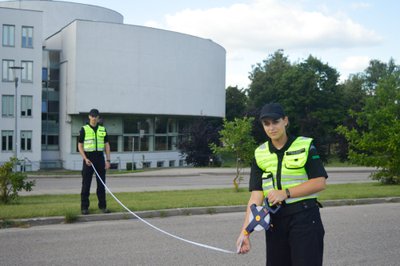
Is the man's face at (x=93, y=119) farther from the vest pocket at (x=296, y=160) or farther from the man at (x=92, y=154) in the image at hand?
the vest pocket at (x=296, y=160)

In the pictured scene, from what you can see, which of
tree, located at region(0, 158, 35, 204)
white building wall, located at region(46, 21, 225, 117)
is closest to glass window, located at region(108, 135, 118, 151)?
white building wall, located at region(46, 21, 225, 117)

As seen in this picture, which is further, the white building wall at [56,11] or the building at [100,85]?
the white building wall at [56,11]

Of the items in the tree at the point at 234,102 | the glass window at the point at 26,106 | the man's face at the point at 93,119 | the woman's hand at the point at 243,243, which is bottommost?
the woman's hand at the point at 243,243

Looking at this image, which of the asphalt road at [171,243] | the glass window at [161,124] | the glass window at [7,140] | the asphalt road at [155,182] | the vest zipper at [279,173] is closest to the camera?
the vest zipper at [279,173]

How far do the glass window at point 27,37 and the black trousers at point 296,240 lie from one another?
47596 millimetres

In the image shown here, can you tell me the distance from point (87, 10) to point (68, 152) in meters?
18.7

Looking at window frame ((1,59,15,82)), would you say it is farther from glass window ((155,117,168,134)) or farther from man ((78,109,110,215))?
man ((78,109,110,215))

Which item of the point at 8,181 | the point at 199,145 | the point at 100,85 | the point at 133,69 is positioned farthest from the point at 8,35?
the point at 8,181

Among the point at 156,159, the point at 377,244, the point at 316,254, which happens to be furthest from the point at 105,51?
the point at 316,254

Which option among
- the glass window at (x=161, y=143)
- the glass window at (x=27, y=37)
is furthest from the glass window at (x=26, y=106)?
the glass window at (x=161, y=143)

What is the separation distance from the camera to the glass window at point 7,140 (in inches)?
1828

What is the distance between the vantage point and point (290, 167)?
4.17m

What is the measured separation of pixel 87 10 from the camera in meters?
59.3

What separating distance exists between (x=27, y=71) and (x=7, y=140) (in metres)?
6.60
